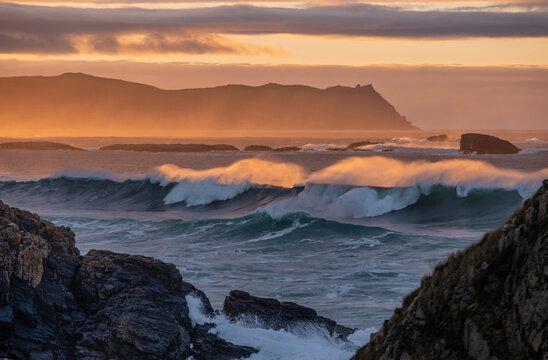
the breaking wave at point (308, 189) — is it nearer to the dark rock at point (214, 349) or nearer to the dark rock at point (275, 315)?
the dark rock at point (275, 315)

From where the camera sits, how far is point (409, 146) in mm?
151375

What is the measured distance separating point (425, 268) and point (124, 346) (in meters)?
10.8

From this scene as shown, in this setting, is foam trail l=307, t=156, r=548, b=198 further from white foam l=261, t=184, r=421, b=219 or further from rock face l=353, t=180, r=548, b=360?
rock face l=353, t=180, r=548, b=360

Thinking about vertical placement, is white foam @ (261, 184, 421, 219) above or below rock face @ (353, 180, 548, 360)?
below

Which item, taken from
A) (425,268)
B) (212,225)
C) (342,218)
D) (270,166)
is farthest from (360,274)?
(270,166)

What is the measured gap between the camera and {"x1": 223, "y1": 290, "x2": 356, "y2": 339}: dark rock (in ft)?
44.0

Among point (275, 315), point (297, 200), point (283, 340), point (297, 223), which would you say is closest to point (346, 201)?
point (297, 200)

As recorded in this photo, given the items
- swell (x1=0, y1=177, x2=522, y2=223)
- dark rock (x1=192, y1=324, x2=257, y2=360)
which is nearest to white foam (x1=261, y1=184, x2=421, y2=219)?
swell (x1=0, y1=177, x2=522, y2=223)

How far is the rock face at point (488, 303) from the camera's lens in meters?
5.89

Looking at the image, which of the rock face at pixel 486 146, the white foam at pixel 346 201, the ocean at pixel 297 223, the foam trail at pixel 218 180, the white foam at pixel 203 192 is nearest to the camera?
the ocean at pixel 297 223

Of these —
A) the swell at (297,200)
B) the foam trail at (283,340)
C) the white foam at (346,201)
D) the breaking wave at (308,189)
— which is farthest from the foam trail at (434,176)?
the foam trail at (283,340)

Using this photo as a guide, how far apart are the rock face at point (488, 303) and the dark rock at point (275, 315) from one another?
6303mm

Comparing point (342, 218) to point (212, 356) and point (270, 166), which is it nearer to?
point (270, 166)

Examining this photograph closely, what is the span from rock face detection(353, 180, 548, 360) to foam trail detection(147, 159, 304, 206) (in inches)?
1452
